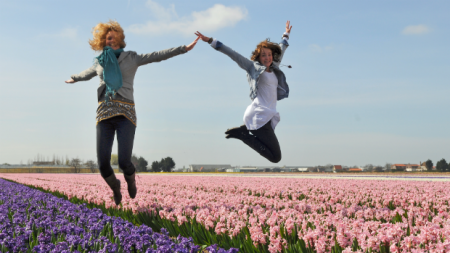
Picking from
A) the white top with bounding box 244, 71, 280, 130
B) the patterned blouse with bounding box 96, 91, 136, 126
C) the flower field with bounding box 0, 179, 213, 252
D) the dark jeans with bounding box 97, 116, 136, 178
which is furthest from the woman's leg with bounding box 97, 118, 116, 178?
the white top with bounding box 244, 71, 280, 130

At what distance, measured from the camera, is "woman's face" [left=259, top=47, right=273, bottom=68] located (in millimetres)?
6285

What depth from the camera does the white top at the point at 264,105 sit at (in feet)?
20.4

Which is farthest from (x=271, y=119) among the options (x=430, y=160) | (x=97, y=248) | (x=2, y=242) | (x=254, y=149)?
(x=430, y=160)

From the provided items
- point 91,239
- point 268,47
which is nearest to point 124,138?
point 91,239

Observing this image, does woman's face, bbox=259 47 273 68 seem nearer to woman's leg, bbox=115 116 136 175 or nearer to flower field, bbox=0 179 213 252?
woman's leg, bbox=115 116 136 175

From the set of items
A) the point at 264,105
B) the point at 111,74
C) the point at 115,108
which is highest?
the point at 111,74

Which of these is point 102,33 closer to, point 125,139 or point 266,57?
point 125,139

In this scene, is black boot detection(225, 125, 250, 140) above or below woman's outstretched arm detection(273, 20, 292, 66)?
below

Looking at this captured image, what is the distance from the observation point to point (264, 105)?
249 inches

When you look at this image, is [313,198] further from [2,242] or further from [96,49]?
[2,242]

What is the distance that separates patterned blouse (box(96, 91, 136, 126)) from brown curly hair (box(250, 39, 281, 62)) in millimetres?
2545

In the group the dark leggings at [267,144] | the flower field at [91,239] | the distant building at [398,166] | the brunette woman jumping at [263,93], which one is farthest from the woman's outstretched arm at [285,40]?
the distant building at [398,166]

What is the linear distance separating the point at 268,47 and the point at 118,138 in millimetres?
3167

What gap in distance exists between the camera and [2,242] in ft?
12.0
